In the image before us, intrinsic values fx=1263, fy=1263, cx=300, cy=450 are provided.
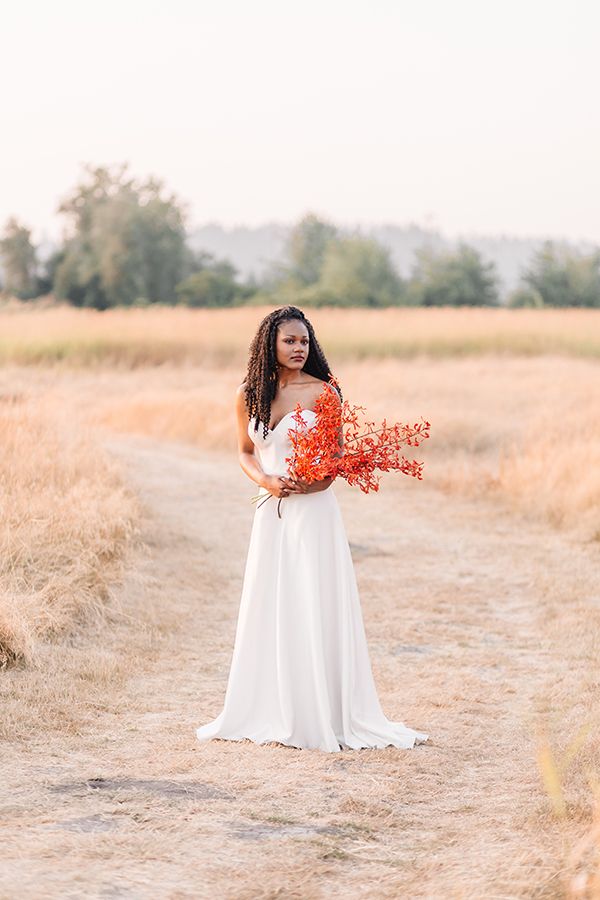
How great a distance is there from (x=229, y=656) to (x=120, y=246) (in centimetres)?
3268

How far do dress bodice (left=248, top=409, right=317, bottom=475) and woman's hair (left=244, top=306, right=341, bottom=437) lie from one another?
0.10ft

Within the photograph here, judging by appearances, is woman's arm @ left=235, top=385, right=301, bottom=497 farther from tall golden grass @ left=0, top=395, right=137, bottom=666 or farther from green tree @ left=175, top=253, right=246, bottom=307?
green tree @ left=175, top=253, right=246, bottom=307

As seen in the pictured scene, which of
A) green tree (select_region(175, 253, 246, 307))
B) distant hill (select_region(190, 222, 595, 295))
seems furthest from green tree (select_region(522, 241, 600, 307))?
distant hill (select_region(190, 222, 595, 295))

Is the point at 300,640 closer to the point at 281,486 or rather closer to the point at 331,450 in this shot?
the point at 281,486

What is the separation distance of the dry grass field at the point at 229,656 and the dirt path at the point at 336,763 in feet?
0.04

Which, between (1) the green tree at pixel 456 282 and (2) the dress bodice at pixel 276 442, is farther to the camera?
(1) the green tree at pixel 456 282

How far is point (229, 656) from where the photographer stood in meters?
6.83

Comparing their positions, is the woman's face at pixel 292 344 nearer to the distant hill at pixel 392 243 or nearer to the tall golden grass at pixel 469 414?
the tall golden grass at pixel 469 414

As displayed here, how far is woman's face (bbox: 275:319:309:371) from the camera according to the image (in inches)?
192

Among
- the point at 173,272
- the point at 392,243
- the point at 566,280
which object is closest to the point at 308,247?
the point at 566,280

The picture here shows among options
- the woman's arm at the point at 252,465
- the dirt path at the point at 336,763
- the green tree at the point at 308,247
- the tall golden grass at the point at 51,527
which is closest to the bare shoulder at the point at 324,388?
the woman's arm at the point at 252,465

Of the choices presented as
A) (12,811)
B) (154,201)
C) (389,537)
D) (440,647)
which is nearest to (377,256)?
(154,201)

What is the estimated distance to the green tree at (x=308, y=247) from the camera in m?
54.3

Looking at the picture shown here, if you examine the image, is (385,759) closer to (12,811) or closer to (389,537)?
(12,811)
